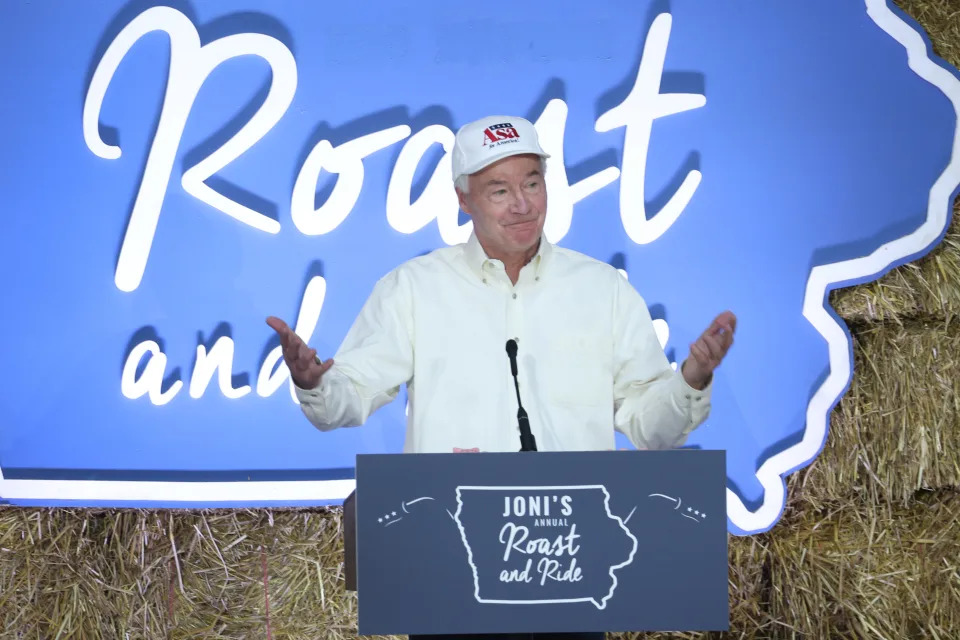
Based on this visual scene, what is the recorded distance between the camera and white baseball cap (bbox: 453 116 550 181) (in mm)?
2480

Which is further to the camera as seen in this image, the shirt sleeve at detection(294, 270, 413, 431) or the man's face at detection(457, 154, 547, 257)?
the man's face at detection(457, 154, 547, 257)

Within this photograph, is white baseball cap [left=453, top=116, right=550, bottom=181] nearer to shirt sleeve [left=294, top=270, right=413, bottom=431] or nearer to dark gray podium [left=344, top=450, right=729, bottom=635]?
shirt sleeve [left=294, top=270, right=413, bottom=431]

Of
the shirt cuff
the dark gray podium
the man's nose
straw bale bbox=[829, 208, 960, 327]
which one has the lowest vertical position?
the dark gray podium

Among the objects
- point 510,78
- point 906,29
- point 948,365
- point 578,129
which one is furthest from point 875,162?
point 510,78

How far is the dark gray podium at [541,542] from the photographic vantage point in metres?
1.71

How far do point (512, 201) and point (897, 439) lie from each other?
60.2 inches

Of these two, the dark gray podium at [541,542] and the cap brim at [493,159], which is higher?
the cap brim at [493,159]

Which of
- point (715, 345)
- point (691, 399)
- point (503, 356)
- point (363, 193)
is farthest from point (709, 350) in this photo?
point (363, 193)

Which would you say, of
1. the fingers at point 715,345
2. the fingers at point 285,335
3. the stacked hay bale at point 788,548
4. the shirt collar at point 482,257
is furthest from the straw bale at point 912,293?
the fingers at point 285,335

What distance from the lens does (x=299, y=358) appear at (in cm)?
206

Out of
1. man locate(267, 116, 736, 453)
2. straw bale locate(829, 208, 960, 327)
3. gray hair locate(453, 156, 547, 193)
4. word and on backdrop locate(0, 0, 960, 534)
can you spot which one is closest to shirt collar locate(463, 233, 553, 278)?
man locate(267, 116, 736, 453)

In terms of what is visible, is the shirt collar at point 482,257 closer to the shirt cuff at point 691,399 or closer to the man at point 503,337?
the man at point 503,337

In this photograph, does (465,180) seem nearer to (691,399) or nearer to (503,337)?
(503,337)

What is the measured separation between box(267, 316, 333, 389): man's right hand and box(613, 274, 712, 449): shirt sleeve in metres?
0.67
